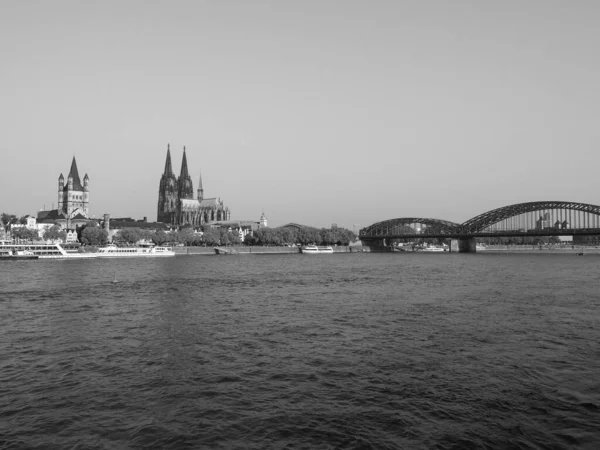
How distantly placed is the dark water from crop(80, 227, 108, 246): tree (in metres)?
123

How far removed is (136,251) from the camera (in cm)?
12250

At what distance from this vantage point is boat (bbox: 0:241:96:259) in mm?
104625

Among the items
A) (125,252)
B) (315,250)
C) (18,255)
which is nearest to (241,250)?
(315,250)

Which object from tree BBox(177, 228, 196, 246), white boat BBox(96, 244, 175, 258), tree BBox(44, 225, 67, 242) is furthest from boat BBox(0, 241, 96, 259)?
tree BBox(177, 228, 196, 246)

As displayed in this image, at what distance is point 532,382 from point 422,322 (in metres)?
11.1

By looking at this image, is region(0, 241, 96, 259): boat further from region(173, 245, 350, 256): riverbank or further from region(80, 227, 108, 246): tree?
region(80, 227, 108, 246): tree

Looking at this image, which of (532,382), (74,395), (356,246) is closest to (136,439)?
(74,395)

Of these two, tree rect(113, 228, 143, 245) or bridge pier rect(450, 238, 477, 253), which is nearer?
tree rect(113, 228, 143, 245)

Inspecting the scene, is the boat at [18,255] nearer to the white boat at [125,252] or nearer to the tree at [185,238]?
the white boat at [125,252]

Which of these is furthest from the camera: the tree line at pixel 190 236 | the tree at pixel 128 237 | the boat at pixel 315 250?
the boat at pixel 315 250

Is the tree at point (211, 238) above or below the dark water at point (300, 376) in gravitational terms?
above

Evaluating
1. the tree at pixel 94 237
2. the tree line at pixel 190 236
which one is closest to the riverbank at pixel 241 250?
the tree line at pixel 190 236

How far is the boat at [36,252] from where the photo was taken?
105m

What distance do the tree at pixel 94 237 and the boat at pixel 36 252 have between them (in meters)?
35.6
